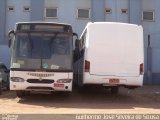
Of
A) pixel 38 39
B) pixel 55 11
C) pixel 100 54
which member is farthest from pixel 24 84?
pixel 55 11

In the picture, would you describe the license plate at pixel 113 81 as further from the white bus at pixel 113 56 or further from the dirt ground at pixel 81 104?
the dirt ground at pixel 81 104

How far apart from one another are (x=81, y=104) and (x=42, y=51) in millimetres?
2620

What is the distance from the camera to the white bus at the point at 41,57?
55.2 ft

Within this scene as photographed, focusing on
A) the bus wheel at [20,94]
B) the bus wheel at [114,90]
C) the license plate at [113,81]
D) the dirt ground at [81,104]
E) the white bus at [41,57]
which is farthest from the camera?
the bus wheel at [114,90]

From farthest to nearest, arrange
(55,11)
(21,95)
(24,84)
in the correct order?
(55,11), (21,95), (24,84)

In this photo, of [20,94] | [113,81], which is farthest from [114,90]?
[20,94]

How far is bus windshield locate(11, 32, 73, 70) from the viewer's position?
55.6ft

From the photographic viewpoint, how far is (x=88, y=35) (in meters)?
17.6

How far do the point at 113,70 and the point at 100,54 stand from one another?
83cm

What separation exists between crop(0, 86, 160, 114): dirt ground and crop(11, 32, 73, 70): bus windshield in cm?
156

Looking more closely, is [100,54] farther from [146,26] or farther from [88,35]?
[146,26]

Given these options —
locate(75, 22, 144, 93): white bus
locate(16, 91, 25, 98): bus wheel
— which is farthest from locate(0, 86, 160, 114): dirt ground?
locate(75, 22, 144, 93): white bus

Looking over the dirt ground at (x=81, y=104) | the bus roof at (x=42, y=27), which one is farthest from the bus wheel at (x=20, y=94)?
the bus roof at (x=42, y=27)

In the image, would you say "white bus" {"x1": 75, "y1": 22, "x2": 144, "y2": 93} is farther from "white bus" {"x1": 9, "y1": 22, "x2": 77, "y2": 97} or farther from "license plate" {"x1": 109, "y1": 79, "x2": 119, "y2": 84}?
"white bus" {"x1": 9, "y1": 22, "x2": 77, "y2": 97}
